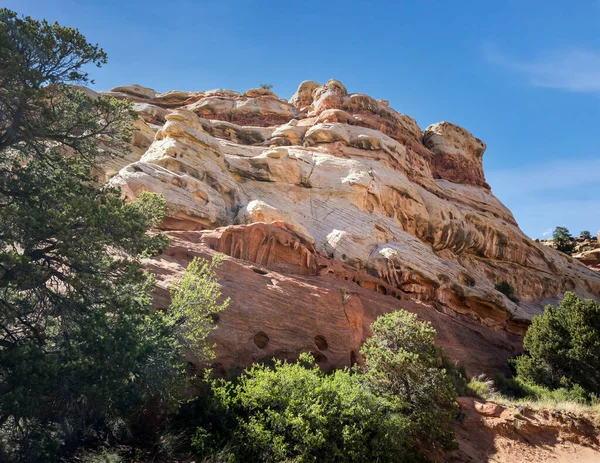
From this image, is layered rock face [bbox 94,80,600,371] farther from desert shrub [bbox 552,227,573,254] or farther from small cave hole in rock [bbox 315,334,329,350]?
desert shrub [bbox 552,227,573,254]

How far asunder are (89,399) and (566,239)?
67491 mm

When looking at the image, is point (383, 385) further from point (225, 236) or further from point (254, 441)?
point (225, 236)

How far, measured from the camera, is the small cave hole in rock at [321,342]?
1770 cm

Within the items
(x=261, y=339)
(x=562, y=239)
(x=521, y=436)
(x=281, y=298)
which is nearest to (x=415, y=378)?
(x=521, y=436)

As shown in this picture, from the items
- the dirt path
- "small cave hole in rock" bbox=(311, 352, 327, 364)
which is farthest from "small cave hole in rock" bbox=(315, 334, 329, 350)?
the dirt path

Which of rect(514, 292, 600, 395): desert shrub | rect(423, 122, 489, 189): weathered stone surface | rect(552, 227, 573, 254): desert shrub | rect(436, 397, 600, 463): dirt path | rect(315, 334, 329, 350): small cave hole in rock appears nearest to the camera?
rect(436, 397, 600, 463): dirt path

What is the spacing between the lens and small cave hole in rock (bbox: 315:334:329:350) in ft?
58.1

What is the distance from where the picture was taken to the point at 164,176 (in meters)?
22.7

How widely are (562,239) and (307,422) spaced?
6263cm

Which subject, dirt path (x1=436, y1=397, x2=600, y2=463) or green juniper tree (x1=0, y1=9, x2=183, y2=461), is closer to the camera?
green juniper tree (x1=0, y1=9, x2=183, y2=461)

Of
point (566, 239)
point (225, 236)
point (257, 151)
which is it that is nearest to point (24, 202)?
point (225, 236)

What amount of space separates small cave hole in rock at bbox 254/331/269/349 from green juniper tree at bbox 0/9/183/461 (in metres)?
4.69

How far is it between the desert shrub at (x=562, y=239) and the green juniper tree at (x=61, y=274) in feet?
209

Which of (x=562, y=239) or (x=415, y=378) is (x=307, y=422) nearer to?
(x=415, y=378)
